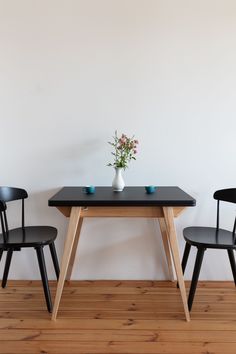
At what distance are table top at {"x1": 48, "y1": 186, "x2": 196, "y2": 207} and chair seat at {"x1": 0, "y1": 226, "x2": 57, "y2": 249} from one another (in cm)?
25

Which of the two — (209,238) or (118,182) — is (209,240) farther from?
(118,182)

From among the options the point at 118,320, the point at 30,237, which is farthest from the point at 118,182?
the point at 118,320

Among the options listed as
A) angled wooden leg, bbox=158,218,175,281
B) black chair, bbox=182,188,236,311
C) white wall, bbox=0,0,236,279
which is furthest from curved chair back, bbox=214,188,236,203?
angled wooden leg, bbox=158,218,175,281

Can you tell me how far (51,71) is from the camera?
2.06 metres

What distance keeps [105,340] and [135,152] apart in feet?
3.71

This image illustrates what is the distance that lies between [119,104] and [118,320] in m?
1.43

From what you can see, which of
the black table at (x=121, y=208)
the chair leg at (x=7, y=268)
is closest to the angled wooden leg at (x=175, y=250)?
the black table at (x=121, y=208)

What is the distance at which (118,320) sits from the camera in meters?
1.72

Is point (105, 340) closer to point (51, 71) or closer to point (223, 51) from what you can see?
point (51, 71)

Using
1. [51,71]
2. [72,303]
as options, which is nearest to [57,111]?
[51,71]

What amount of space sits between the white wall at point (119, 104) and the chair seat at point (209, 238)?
0.25 metres

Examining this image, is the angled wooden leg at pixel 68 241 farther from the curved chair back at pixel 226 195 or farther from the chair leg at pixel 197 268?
the curved chair back at pixel 226 195

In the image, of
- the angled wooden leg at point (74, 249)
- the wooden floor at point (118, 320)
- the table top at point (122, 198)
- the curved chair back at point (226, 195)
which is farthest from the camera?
the angled wooden leg at point (74, 249)

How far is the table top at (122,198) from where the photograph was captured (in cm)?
168
